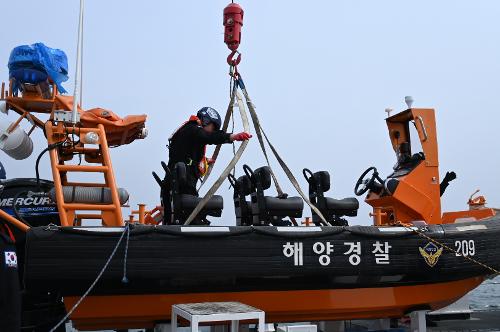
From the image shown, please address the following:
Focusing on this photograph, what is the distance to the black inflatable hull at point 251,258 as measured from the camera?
3.71 meters

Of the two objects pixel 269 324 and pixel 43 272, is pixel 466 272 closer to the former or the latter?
pixel 269 324

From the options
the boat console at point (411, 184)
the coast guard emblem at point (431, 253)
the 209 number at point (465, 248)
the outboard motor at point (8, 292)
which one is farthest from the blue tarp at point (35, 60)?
the 209 number at point (465, 248)

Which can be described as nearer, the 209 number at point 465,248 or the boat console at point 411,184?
the 209 number at point 465,248

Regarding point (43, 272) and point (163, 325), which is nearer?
point (43, 272)

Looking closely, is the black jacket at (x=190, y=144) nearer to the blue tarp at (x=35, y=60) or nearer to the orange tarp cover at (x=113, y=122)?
the orange tarp cover at (x=113, y=122)

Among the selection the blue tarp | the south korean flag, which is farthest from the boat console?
the south korean flag

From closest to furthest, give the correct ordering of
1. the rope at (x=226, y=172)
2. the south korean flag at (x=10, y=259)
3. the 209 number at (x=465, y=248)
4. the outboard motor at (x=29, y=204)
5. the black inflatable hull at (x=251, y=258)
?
the south korean flag at (x=10, y=259) → the black inflatable hull at (x=251, y=258) → the rope at (x=226, y=172) → the outboard motor at (x=29, y=204) → the 209 number at (x=465, y=248)

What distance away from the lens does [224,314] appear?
3.02 meters

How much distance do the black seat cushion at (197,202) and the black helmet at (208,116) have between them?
94 cm

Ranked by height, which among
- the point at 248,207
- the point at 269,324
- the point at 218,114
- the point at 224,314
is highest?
the point at 218,114

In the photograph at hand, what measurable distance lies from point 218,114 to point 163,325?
211 centimetres

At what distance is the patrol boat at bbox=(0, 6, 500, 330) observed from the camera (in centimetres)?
380

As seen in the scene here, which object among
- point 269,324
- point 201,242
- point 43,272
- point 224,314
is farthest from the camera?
point 269,324

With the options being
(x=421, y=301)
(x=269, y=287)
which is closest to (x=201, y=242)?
(x=269, y=287)
